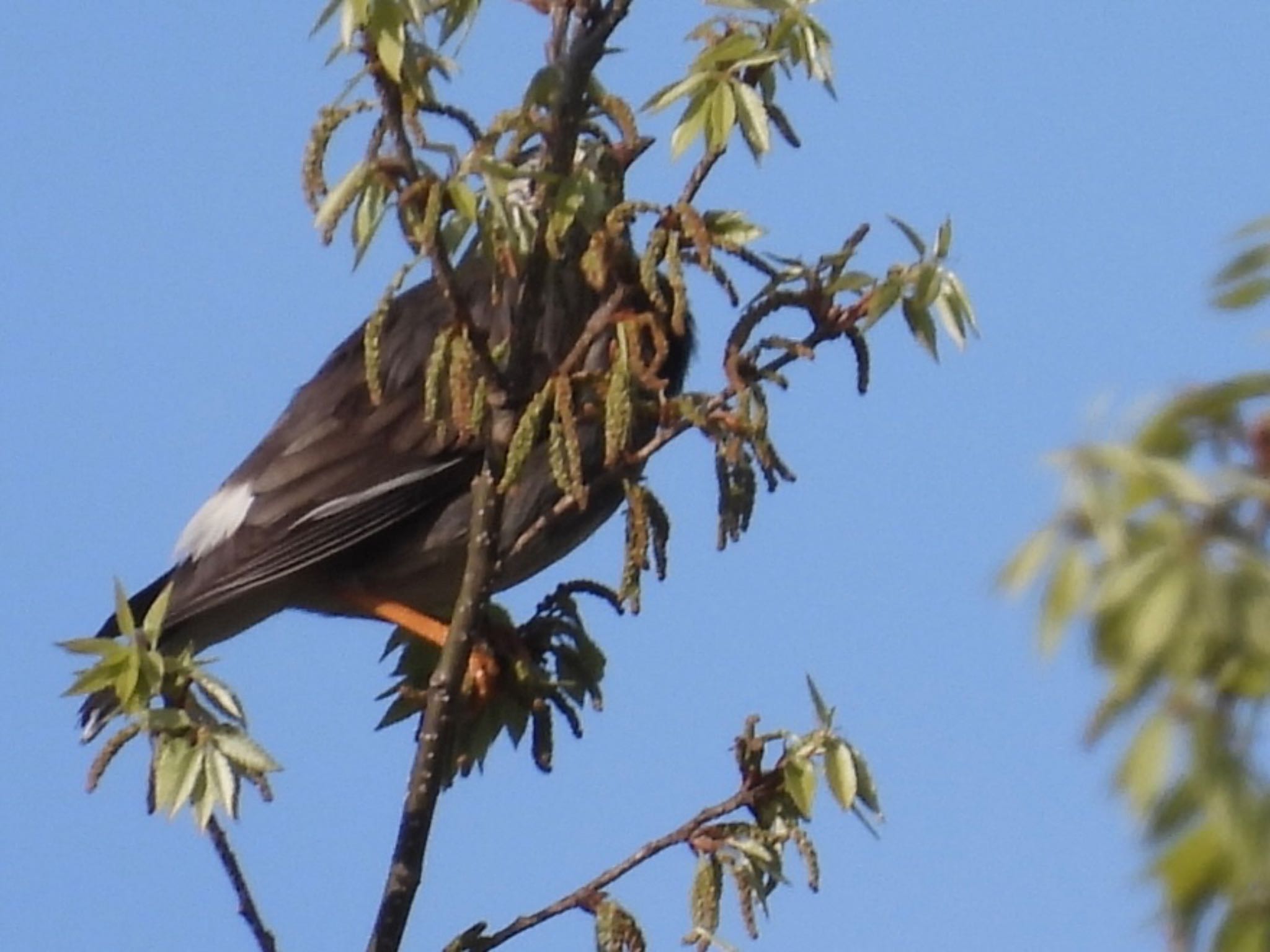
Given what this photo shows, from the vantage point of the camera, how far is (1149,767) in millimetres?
983

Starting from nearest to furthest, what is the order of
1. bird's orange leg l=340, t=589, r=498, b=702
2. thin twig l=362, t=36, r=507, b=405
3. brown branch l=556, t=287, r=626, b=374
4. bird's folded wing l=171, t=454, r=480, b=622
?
thin twig l=362, t=36, r=507, b=405 < brown branch l=556, t=287, r=626, b=374 < bird's orange leg l=340, t=589, r=498, b=702 < bird's folded wing l=171, t=454, r=480, b=622

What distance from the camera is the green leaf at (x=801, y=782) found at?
3377 millimetres

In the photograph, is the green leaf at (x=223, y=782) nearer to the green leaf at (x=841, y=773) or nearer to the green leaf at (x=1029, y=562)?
the green leaf at (x=841, y=773)

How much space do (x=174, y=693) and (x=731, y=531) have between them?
3.11 feet

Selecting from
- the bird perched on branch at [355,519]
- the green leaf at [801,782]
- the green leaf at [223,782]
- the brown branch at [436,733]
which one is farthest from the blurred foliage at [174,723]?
the bird perched on branch at [355,519]

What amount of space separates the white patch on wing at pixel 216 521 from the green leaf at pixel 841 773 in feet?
8.44

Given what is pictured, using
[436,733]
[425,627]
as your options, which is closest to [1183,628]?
[436,733]

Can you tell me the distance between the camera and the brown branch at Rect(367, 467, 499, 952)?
11.3ft

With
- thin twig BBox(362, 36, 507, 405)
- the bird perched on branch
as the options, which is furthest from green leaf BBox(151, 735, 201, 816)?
the bird perched on branch

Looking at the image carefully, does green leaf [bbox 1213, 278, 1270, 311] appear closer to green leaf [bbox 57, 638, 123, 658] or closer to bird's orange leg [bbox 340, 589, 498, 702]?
green leaf [bbox 57, 638, 123, 658]

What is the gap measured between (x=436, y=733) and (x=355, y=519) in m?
2.17

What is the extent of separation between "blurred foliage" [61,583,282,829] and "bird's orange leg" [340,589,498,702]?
3.49ft

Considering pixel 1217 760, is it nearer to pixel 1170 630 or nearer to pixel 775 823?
pixel 1170 630

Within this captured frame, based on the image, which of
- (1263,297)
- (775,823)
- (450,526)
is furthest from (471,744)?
(1263,297)
